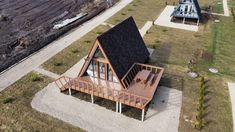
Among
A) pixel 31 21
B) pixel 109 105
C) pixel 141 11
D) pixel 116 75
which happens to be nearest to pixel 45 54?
pixel 109 105

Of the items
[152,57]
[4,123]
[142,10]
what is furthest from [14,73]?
[142,10]

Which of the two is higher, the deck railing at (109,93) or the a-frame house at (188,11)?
the a-frame house at (188,11)

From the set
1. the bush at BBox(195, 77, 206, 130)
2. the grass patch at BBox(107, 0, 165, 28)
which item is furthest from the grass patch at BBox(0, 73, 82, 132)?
the grass patch at BBox(107, 0, 165, 28)

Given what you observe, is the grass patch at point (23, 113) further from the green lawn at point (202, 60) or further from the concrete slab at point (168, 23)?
the concrete slab at point (168, 23)

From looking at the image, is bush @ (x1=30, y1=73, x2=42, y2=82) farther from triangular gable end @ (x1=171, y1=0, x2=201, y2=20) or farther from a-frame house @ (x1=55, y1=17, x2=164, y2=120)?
triangular gable end @ (x1=171, y1=0, x2=201, y2=20)

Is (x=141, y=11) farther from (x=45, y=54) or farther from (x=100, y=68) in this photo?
(x=100, y=68)

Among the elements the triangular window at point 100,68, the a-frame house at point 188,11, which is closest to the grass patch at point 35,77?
the triangular window at point 100,68
